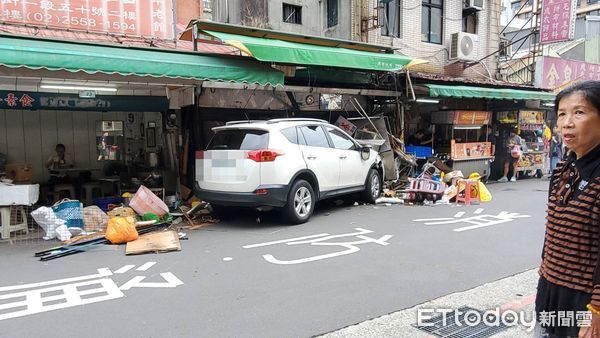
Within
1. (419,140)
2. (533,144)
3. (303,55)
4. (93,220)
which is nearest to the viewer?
(93,220)

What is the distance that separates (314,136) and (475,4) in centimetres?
1152

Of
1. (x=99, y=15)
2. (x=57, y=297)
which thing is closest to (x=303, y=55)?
(x=99, y=15)

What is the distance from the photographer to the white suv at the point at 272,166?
7.51m

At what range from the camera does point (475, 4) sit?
54.4 ft

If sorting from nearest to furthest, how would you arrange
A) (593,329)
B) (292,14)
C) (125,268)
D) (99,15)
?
(593,329) < (125,268) < (99,15) < (292,14)

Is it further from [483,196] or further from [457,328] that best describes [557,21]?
[457,328]

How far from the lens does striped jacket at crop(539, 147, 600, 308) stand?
6.56ft

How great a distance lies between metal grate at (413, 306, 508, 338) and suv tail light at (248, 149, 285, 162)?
4221mm

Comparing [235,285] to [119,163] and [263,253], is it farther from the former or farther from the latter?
[119,163]

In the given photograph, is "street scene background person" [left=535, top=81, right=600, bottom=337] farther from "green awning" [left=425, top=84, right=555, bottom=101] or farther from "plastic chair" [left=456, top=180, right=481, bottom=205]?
"green awning" [left=425, top=84, right=555, bottom=101]

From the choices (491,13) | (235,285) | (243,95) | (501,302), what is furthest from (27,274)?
(491,13)

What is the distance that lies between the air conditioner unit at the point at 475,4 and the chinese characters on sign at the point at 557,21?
82.4 inches

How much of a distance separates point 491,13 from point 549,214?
17.8 meters

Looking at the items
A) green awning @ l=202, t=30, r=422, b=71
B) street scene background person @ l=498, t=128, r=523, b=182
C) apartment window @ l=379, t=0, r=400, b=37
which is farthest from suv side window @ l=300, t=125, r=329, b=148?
street scene background person @ l=498, t=128, r=523, b=182
